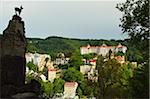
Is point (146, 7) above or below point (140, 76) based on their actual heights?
above

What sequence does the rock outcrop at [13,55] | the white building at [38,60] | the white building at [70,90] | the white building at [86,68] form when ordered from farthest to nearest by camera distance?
the white building at [38,60]
the white building at [86,68]
the white building at [70,90]
the rock outcrop at [13,55]

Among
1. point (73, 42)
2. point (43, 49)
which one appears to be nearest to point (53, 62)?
point (43, 49)

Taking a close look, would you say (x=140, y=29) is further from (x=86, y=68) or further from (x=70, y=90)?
(x=86, y=68)

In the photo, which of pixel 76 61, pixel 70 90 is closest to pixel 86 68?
pixel 76 61

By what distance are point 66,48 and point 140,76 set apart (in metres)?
161

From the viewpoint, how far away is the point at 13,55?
11883 millimetres

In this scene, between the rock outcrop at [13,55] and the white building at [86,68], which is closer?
the rock outcrop at [13,55]

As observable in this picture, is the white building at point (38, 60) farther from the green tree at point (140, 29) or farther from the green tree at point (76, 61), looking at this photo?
the green tree at point (140, 29)

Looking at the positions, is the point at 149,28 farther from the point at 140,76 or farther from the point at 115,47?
the point at 115,47

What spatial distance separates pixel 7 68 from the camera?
468 inches

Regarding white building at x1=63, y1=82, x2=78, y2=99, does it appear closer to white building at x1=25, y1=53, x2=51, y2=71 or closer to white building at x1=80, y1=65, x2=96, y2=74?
white building at x1=80, y1=65, x2=96, y2=74

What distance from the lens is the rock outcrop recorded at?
11820mm

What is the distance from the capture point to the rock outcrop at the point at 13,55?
38.8ft

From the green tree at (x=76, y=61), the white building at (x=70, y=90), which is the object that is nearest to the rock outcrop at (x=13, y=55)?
the white building at (x=70, y=90)
